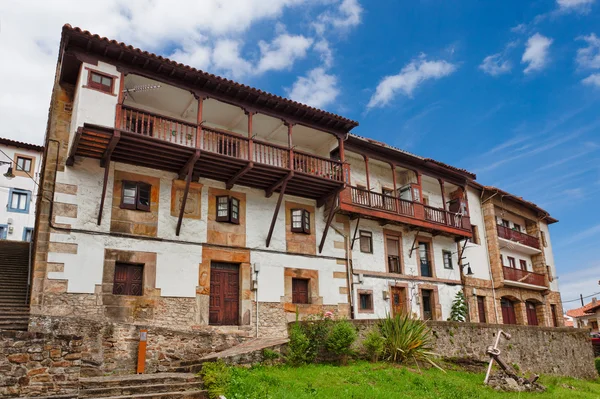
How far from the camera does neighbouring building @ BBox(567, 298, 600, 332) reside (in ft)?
159

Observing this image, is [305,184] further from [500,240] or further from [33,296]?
[500,240]

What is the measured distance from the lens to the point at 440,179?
2375 cm

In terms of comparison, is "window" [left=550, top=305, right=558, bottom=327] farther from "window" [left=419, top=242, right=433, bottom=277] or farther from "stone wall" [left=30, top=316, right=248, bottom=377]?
"stone wall" [left=30, top=316, right=248, bottom=377]

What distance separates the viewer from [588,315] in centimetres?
5169

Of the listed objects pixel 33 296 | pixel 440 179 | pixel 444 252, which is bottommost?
pixel 33 296

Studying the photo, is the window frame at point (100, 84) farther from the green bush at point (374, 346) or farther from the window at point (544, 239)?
the window at point (544, 239)

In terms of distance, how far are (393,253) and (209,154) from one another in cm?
1002

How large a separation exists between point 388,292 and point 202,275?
27.3ft

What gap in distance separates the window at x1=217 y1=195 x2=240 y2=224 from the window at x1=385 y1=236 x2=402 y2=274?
24.4ft

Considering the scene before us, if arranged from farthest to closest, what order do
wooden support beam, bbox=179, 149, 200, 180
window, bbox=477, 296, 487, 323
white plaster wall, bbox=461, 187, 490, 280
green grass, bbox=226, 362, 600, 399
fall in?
1. white plaster wall, bbox=461, 187, 490, 280
2. window, bbox=477, 296, 487, 323
3. wooden support beam, bbox=179, 149, 200, 180
4. green grass, bbox=226, 362, 600, 399

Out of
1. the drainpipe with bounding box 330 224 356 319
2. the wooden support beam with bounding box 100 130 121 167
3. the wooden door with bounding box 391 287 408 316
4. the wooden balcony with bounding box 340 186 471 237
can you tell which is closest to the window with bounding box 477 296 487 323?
the wooden balcony with bounding box 340 186 471 237

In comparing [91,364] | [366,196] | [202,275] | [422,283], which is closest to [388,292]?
[422,283]

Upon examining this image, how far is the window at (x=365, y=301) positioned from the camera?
19848 mm

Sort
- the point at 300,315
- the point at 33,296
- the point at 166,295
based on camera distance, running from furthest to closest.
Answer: the point at 300,315, the point at 166,295, the point at 33,296
